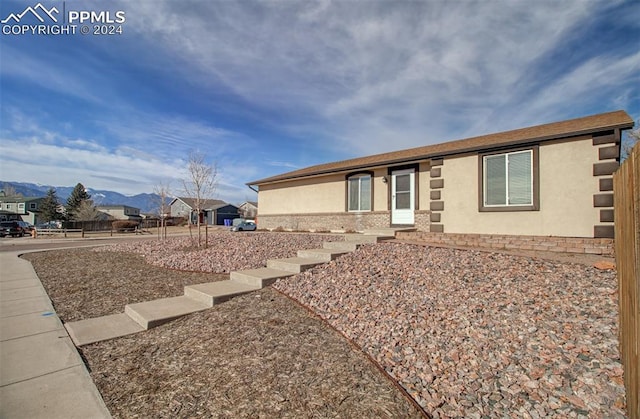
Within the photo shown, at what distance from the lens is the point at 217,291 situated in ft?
16.5

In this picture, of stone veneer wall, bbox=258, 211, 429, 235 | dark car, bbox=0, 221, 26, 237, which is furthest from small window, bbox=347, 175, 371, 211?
dark car, bbox=0, 221, 26, 237

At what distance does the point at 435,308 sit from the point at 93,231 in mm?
42532

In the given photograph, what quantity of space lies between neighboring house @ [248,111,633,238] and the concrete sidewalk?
9.71m

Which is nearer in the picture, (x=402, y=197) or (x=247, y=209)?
(x=402, y=197)

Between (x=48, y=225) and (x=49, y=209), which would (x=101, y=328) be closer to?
(x=48, y=225)

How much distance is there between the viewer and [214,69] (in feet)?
35.7

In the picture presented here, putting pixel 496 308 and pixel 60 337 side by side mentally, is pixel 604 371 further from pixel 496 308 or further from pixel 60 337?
pixel 60 337

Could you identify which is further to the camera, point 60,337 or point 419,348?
point 60,337

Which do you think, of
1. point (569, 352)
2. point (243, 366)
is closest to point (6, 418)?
point (243, 366)

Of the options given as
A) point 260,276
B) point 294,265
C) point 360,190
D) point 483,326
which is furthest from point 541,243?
point 360,190

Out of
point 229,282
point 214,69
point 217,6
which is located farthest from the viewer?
point 214,69

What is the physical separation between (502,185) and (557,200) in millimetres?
1391

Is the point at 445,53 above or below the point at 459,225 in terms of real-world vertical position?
above

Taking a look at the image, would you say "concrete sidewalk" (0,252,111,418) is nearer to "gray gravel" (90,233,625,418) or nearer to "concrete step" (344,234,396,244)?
"gray gravel" (90,233,625,418)
